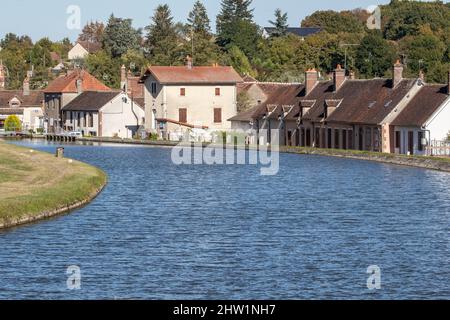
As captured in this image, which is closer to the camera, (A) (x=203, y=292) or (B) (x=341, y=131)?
(A) (x=203, y=292)

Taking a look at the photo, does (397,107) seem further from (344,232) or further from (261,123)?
(344,232)

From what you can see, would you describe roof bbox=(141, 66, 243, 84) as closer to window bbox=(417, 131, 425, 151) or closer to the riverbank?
the riverbank

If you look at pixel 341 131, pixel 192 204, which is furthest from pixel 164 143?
pixel 192 204

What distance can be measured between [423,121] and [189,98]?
48480 millimetres

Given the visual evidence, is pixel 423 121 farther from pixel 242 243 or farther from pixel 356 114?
pixel 242 243

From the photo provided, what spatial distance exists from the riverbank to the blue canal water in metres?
1.17

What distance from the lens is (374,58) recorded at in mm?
169500

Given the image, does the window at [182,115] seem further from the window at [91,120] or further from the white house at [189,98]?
the window at [91,120]

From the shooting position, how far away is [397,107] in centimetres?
10244

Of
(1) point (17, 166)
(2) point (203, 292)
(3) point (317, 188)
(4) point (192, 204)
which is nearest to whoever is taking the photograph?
(2) point (203, 292)

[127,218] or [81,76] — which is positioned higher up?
[81,76]

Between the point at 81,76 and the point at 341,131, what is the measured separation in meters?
63.0

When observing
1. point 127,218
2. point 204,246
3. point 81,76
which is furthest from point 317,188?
point 81,76

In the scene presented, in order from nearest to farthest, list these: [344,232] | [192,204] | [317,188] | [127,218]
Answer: [344,232] < [127,218] < [192,204] < [317,188]
